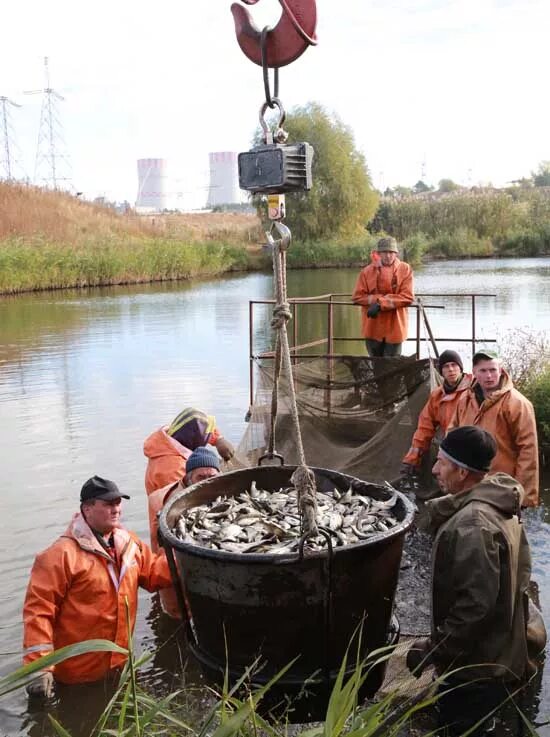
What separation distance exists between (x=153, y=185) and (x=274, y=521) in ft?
622

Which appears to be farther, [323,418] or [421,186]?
[421,186]

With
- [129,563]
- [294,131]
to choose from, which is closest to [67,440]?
[129,563]

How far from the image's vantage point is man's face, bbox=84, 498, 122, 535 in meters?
4.38

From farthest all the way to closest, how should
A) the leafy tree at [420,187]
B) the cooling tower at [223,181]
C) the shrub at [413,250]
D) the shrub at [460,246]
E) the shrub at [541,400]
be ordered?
the cooling tower at [223,181] → the leafy tree at [420,187] → the shrub at [460,246] → the shrub at [413,250] → the shrub at [541,400]

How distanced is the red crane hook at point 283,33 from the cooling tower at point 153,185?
178 m

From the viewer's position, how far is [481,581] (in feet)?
10.8

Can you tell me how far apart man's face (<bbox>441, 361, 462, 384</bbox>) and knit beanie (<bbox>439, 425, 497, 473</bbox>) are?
355 centimetres

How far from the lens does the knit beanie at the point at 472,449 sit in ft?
11.7

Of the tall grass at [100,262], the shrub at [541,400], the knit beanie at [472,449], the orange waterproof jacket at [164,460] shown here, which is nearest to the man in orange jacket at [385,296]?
the shrub at [541,400]

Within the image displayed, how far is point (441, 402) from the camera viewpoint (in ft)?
23.8

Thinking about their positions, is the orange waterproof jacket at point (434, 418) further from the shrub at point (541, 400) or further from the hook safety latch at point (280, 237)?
the hook safety latch at point (280, 237)

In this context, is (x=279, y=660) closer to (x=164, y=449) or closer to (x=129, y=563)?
(x=129, y=563)

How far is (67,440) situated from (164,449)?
639 cm

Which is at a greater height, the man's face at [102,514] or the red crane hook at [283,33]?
the red crane hook at [283,33]
